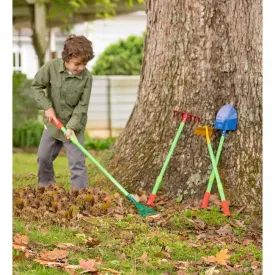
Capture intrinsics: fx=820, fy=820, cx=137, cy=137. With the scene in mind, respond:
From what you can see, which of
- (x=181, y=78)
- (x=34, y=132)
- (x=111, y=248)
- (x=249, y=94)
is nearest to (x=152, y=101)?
(x=181, y=78)

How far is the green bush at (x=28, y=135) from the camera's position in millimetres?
12508

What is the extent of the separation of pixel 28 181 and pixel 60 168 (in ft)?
10.5

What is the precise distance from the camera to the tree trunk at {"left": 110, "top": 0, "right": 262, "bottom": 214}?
228 inches

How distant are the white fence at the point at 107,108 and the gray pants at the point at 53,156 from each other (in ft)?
31.6

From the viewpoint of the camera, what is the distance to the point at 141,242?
489 centimetres

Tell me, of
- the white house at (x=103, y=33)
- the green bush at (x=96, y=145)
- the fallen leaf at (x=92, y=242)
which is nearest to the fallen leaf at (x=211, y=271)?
the fallen leaf at (x=92, y=242)

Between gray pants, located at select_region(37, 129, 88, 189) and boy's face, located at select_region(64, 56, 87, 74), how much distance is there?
1.62ft

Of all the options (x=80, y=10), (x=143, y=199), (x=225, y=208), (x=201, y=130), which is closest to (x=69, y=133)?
(x=143, y=199)

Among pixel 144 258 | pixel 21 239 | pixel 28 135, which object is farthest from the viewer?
pixel 28 135

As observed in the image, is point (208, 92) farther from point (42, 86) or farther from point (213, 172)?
point (42, 86)

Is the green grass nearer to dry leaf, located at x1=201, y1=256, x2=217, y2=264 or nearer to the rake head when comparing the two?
the rake head

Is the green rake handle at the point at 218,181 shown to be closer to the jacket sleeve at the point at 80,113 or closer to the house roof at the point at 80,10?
the jacket sleeve at the point at 80,113

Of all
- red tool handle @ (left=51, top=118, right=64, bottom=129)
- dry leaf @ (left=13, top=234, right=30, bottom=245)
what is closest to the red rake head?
red tool handle @ (left=51, top=118, right=64, bottom=129)

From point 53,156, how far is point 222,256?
2.00m
